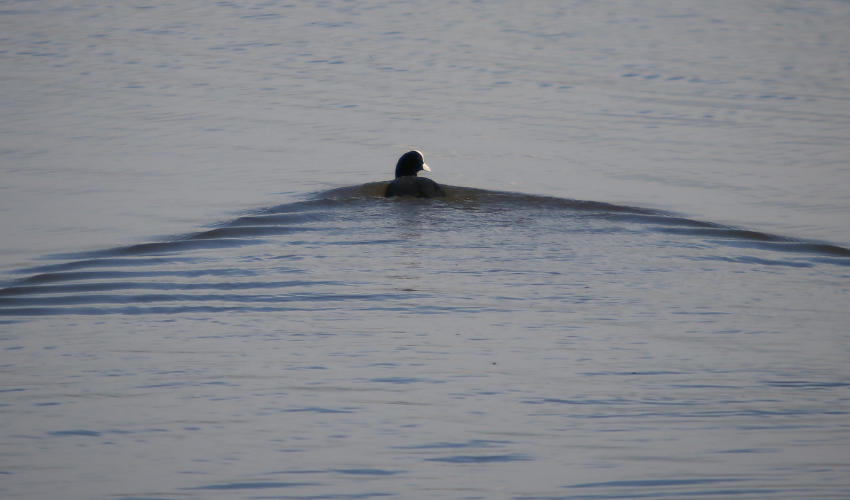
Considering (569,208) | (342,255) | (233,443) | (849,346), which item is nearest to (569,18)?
(569,208)

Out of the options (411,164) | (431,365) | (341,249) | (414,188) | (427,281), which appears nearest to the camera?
(431,365)

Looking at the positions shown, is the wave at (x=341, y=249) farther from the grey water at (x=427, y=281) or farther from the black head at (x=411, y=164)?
the black head at (x=411, y=164)

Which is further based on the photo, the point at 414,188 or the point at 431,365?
the point at 414,188

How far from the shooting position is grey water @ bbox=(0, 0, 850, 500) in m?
5.10

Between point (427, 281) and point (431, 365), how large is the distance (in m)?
1.71

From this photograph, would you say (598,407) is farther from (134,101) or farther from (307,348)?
(134,101)

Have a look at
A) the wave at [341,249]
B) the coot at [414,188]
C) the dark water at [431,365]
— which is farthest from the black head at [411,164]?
the dark water at [431,365]

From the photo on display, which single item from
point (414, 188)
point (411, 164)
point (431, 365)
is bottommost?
point (431, 365)

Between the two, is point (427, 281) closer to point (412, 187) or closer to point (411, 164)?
point (412, 187)

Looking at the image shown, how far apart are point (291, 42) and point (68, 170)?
9305 mm

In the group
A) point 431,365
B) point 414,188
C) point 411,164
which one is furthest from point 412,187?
point 431,365

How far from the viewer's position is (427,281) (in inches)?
307

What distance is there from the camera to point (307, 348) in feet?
21.1

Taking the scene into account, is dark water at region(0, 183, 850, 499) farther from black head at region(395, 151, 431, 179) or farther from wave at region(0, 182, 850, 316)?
black head at region(395, 151, 431, 179)
